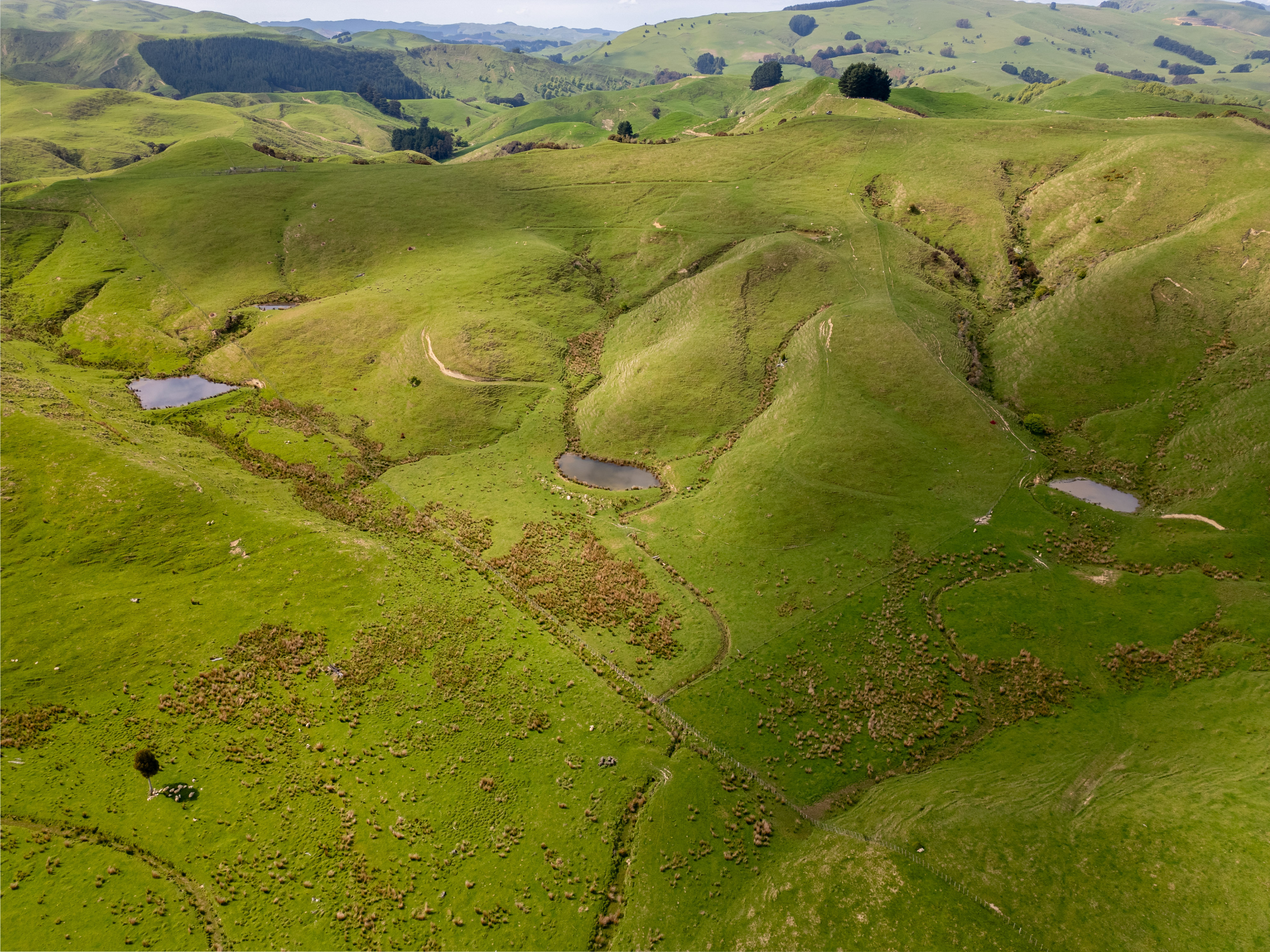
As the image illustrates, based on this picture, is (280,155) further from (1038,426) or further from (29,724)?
(1038,426)

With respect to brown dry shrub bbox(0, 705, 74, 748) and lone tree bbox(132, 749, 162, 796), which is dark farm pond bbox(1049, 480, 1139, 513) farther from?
brown dry shrub bbox(0, 705, 74, 748)

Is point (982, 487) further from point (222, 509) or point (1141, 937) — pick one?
point (222, 509)

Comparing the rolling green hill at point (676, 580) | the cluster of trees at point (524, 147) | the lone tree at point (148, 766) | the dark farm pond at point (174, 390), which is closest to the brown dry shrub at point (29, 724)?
the rolling green hill at point (676, 580)

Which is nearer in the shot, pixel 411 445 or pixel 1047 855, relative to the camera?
pixel 1047 855

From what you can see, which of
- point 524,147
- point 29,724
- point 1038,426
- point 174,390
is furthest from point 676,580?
point 524,147

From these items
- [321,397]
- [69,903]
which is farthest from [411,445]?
[69,903]

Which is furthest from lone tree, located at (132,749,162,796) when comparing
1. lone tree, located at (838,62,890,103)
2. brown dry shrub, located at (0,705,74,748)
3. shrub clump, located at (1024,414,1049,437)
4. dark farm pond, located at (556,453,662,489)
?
lone tree, located at (838,62,890,103)
